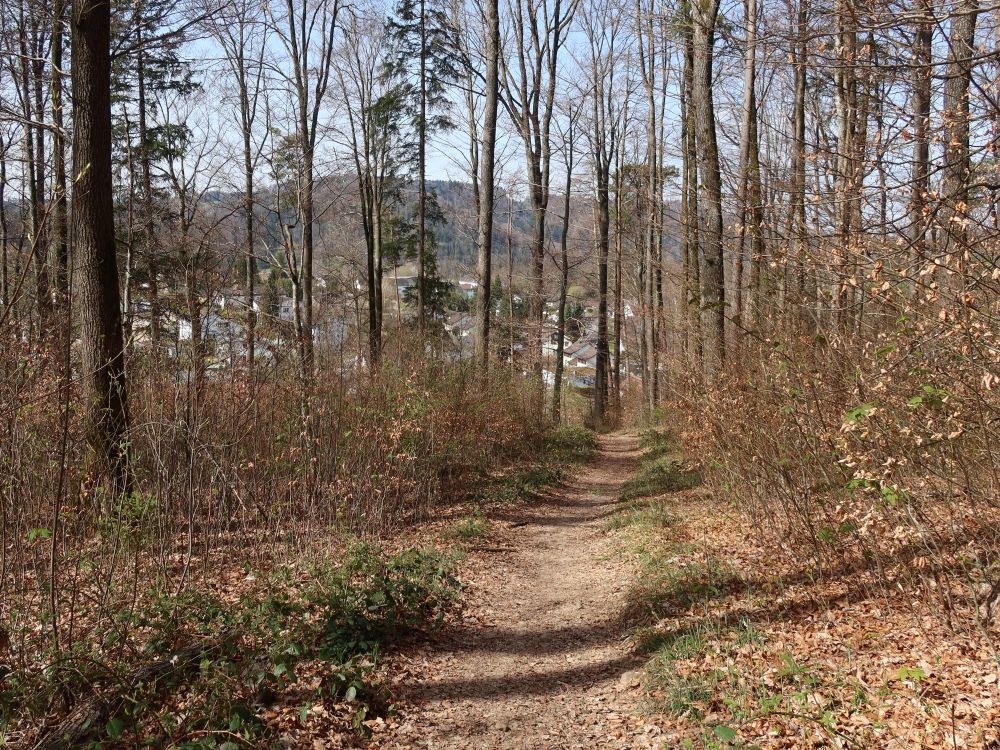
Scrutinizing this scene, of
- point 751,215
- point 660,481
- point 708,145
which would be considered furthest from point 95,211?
point 660,481

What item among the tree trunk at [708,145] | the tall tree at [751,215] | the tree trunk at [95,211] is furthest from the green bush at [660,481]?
the tree trunk at [95,211]

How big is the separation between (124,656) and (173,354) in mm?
2723

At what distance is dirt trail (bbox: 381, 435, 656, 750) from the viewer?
421 centimetres

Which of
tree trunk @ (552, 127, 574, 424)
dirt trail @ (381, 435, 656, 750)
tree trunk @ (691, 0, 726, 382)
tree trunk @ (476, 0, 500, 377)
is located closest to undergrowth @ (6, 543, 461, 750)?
dirt trail @ (381, 435, 656, 750)

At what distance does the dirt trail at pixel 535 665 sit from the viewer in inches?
166

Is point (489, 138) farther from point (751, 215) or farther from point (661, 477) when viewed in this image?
point (751, 215)

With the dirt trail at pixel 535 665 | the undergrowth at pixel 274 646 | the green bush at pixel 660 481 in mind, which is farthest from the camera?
the green bush at pixel 660 481

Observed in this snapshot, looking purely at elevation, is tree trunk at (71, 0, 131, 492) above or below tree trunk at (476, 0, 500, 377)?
below

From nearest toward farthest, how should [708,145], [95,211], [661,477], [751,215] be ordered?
1. [751,215]
2. [95,211]
3. [708,145]
4. [661,477]

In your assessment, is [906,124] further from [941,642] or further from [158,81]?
[158,81]

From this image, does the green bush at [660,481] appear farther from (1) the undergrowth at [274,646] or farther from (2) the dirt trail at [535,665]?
(1) the undergrowth at [274,646]

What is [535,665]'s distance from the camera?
5152 mm

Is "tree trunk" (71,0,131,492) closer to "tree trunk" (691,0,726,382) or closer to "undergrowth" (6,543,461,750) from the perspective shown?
"undergrowth" (6,543,461,750)

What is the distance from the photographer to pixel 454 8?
19.4m
